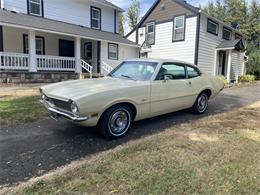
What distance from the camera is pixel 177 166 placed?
3225mm

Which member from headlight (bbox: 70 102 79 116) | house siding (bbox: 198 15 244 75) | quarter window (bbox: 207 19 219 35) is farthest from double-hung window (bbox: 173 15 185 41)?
headlight (bbox: 70 102 79 116)

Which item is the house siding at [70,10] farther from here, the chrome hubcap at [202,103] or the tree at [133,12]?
the tree at [133,12]

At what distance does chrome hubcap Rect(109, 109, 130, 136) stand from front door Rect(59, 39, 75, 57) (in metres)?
13.8

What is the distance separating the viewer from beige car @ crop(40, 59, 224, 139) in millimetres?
3920

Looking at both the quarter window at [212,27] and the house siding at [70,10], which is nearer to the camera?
the house siding at [70,10]

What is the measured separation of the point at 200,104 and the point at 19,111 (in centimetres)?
501

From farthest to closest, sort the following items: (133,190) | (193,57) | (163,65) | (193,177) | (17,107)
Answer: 1. (193,57)
2. (17,107)
3. (163,65)
4. (193,177)
5. (133,190)

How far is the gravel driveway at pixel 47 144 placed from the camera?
317 centimetres

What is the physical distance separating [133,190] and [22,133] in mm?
2999

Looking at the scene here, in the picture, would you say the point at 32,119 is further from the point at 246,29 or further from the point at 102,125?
the point at 246,29

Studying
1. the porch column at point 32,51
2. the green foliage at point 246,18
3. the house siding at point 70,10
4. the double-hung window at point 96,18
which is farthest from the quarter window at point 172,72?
the green foliage at point 246,18

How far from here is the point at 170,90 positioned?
530 cm

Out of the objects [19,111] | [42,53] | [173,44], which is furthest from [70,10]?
[19,111]

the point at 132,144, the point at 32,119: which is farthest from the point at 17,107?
the point at 132,144
